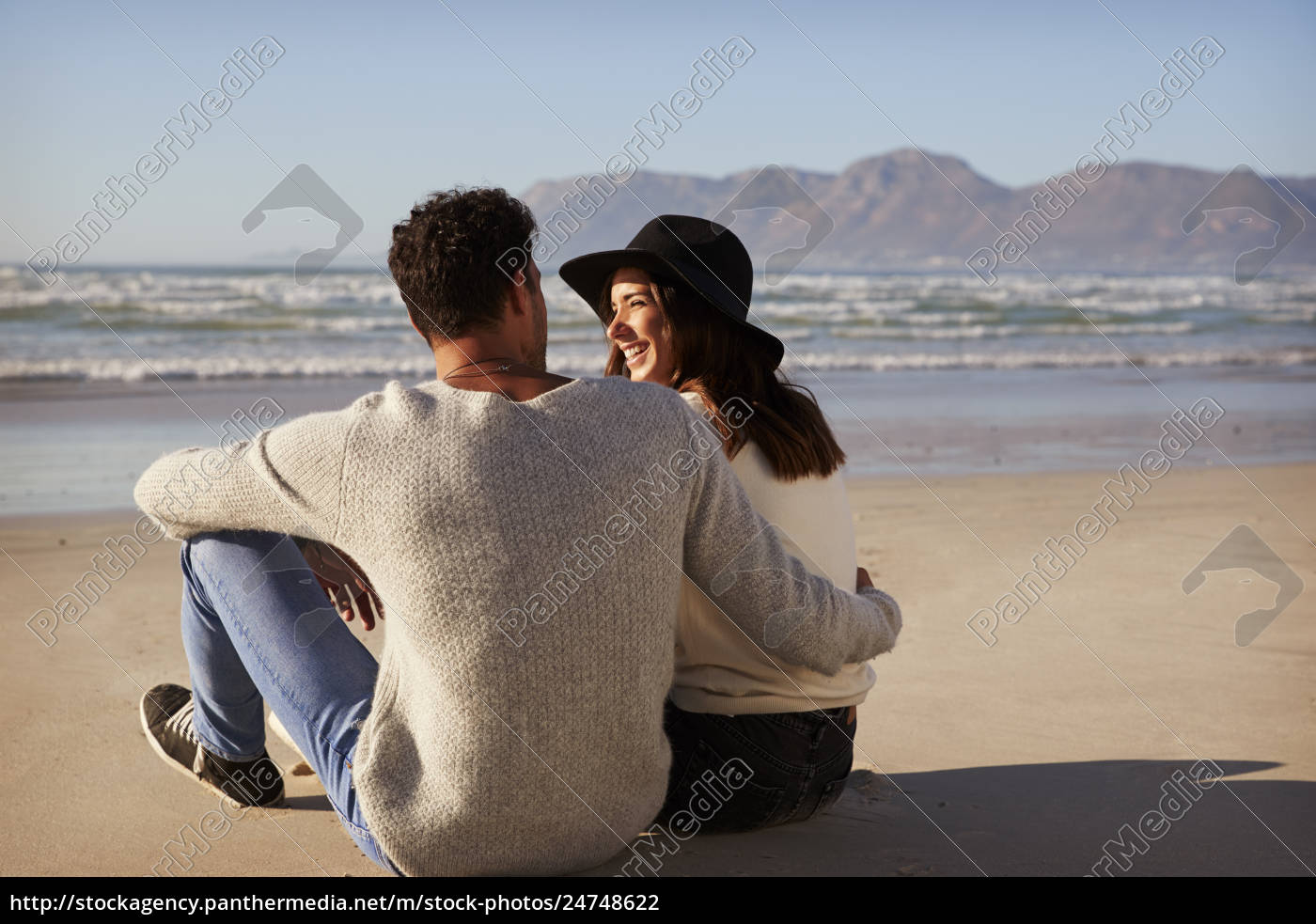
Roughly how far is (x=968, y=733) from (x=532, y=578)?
1998mm

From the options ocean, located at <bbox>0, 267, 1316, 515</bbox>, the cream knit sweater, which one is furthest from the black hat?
ocean, located at <bbox>0, 267, 1316, 515</bbox>

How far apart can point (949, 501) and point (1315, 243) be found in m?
54.9

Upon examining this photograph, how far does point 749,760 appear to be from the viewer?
7.70ft

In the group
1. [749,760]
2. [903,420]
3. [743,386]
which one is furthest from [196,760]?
[903,420]

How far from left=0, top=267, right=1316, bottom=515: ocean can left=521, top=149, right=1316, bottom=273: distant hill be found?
58.1 feet

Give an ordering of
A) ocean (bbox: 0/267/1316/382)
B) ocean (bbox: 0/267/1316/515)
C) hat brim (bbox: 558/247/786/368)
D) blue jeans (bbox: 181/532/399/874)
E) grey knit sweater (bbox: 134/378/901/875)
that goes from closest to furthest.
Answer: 1. grey knit sweater (bbox: 134/378/901/875)
2. blue jeans (bbox: 181/532/399/874)
3. hat brim (bbox: 558/247/786/368)
4. ocean (bbox: 0/267/1316/515)
5. ocean (bbox: 0/267/1316/382)

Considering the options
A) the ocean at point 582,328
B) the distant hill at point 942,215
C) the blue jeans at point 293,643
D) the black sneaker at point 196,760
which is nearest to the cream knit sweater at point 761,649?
the blue jeans at point 293,643

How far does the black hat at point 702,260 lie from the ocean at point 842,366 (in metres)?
4.81

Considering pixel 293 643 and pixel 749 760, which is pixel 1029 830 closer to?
pixel 749 760

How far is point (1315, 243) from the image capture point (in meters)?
52.1

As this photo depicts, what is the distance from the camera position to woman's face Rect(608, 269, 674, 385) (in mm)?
2502

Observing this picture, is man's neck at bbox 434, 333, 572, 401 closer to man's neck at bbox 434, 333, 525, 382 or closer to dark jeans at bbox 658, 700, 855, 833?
man's neck at bbox 434, 333, 525, 382

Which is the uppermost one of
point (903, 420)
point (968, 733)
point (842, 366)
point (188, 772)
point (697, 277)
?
point (697, 277)
